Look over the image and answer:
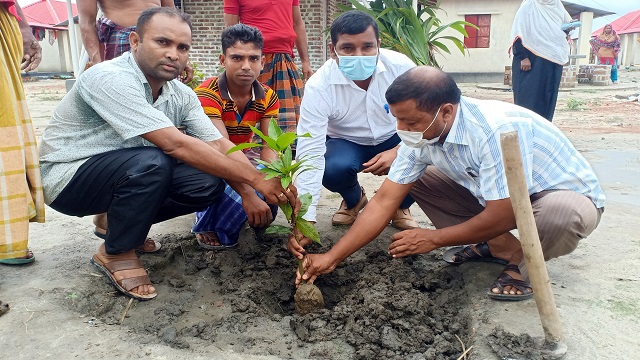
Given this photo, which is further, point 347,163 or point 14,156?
point 347,163

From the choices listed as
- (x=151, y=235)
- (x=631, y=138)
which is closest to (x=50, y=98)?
(x=151, y=235)

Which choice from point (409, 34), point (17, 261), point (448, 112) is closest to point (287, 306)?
point (448, 112)

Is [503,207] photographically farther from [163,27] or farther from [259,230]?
[163,27]

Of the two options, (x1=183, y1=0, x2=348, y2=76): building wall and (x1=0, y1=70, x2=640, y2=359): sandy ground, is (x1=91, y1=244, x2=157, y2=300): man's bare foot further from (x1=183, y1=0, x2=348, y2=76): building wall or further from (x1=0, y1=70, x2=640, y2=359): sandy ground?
(x1=183, y1=0, x2=348, y2=76): building wall

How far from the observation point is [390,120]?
3396 mm

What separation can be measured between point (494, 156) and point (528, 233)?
47 centimetres

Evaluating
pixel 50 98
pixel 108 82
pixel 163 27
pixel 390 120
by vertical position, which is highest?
pixel 163 27

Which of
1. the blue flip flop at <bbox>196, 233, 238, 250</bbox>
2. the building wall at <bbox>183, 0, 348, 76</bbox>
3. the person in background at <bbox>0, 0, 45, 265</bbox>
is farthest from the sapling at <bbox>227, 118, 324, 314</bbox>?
the building wall at <bbox>183, 0, 348, 76</bbox>

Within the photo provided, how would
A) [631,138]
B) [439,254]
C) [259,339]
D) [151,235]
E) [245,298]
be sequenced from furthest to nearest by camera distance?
1. [631,138]
2. [151,235]
3. [439,254]
4. [245,298]
5. [259,339]

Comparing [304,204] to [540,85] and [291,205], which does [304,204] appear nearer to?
[291,205]

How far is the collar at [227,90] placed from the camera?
3.17 m

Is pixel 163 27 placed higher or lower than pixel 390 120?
higher

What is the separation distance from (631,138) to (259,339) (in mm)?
6555

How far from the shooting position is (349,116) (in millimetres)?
3301
